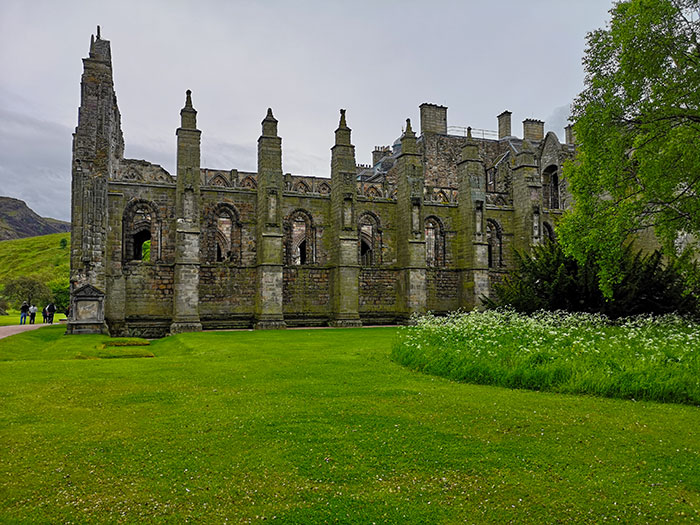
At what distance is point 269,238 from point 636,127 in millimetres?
15866

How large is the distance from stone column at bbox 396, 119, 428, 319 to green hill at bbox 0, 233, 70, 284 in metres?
65.4

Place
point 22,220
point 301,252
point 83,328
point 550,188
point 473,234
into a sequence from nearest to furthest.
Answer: point 83,328 → point 473,234 → point 550,188 → point 301,252 → point 22,220

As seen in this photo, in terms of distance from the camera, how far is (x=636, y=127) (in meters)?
13.5

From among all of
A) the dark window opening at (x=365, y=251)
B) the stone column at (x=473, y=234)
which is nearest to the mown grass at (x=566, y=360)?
the stone column at (x=473, y=234)

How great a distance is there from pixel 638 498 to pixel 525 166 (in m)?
27.9

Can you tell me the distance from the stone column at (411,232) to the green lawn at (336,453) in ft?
57.6

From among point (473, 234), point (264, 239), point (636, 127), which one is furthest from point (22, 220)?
point (636, 127)

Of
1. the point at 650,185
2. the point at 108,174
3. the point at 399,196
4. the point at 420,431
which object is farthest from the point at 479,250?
the point at 420,431

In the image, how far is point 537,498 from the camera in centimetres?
445

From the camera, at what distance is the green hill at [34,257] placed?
85812 millimetres

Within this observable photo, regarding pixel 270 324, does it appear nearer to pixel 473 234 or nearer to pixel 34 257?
pixel 473 234

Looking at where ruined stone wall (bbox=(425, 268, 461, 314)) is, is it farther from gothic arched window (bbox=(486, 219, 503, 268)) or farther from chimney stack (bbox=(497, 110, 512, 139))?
chimney stack (bbox=(497, 110, 512, 139))

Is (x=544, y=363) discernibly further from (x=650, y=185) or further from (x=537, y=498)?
(x=650, y=185)

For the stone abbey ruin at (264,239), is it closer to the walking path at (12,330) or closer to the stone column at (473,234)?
the stone column at (473,234)
